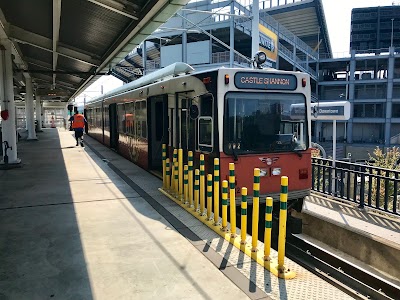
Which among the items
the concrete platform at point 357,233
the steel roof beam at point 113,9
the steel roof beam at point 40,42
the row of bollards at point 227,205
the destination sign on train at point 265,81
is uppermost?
the steel roof beam at point 40,42

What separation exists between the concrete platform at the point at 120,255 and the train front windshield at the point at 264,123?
64.5 inches

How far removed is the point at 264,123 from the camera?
21.6 feet

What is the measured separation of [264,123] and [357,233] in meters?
2.51

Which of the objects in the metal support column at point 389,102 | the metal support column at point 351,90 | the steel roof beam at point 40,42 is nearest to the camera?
the steel roof beam at point 40,42

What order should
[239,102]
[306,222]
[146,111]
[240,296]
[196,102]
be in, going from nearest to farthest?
1. [240,296]
2. [239,102]
3. [196,102]
4. [306,222]
5. [146,111]

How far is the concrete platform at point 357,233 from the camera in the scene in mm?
5816

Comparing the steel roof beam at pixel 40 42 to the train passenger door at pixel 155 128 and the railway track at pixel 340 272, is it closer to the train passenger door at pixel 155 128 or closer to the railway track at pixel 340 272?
the train passenger door at pixel 155 128

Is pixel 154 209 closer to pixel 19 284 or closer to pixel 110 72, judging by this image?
pixel 19 284

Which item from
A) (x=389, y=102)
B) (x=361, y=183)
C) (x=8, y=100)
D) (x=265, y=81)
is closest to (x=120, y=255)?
(x=265, y=81)

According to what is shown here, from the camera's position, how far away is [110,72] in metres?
15.6

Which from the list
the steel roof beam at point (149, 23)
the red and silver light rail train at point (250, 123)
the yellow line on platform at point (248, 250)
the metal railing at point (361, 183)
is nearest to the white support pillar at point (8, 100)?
the steel roof beam at point (149, 23)

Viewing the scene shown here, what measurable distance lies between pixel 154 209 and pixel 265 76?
315 cm

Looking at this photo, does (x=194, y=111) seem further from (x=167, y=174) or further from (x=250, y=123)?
(x=167, y=174)

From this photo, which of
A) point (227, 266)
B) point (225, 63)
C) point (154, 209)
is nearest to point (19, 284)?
point (227, 266)
